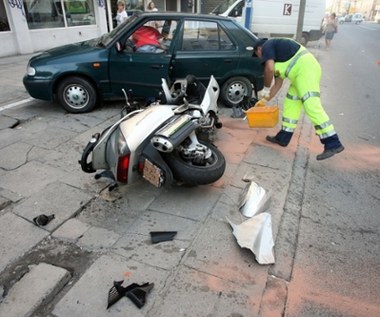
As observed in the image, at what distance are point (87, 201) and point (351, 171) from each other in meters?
3.22

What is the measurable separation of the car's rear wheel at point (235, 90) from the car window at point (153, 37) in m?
1.29

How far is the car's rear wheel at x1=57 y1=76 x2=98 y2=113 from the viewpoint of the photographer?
523 centimetres

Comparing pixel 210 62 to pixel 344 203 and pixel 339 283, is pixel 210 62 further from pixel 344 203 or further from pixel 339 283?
pixel 339 283

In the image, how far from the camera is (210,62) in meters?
5.55

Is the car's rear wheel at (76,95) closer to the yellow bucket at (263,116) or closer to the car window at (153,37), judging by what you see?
the car window at (153,37)

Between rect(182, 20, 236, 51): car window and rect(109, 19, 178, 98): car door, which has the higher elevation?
rect(182, 20, 236, 51): car window

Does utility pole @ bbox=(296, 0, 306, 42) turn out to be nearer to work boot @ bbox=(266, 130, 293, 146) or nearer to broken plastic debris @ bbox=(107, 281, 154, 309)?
work boot @ bbox=(266, 130, 293, 146)

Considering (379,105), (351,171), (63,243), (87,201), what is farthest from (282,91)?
(63,243)

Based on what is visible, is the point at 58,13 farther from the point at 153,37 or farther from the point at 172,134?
the point at 172,134

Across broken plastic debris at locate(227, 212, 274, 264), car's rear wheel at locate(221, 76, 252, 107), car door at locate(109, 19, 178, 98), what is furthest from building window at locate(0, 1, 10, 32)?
broken plastic debris at locate(227, 212, 274, 264)

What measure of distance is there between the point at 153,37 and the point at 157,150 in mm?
3035

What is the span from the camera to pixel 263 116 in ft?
15.3

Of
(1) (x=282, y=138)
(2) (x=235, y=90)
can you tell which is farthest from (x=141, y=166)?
(2) (x=235, y=90)

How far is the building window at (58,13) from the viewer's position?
10367mm
